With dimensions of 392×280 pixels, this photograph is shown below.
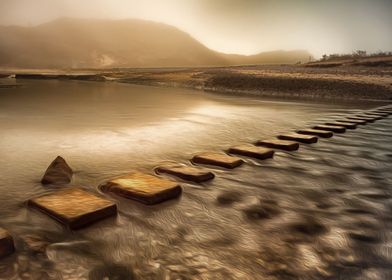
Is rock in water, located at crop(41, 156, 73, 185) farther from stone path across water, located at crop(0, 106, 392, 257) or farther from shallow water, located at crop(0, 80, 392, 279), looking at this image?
stone path across water, located at crop(0, 106, 392, 257)

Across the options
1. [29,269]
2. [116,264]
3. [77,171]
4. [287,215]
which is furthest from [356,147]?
[29,269]

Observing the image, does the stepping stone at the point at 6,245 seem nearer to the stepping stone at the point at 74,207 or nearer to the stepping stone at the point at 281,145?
the stepping stone at the point at 74,207

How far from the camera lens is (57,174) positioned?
299 cm

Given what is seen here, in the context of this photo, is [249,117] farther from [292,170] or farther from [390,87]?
[390,87]

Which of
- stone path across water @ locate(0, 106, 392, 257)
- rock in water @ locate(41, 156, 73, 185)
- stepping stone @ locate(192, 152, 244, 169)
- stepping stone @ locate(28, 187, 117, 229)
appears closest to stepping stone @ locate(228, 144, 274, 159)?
stone path across water @ locate(0, 106, 392, 257)

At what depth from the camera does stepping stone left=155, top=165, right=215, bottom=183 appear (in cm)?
315

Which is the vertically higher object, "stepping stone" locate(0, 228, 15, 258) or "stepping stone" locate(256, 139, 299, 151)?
"stepping stone" locate(0, 228, 15, 258)

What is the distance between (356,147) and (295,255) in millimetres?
3965

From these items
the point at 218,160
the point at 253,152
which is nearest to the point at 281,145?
the point at 253,152

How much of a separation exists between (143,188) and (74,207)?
→ 1.99 ft

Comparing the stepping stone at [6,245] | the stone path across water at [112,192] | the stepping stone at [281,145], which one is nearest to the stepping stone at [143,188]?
the stone path across water at [112,192]

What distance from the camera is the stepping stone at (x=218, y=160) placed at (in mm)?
3703

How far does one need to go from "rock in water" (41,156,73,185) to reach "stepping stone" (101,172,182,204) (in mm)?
410

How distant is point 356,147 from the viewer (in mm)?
5164
